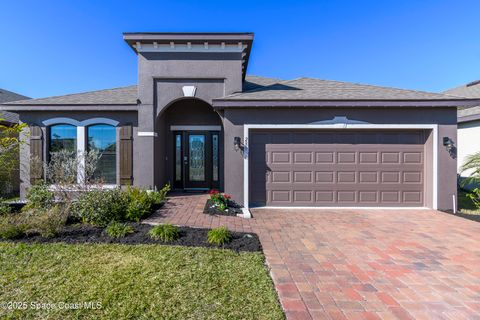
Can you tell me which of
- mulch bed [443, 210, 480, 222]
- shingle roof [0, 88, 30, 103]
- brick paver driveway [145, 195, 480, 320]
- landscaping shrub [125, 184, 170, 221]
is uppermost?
shingle roof [0, 88, 30, 103]

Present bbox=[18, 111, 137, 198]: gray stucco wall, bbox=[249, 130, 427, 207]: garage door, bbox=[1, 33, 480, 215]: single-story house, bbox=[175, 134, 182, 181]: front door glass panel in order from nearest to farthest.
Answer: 1. bbox=[1, 33, 480, 215]: single-story house
2. bbox=[249, 130, 427, 207]: garage door
3. bbox=[18, 111, 137, 198]: gray stucco wall
4. bbox=[175, 134, 182, 181]: front door glass panel

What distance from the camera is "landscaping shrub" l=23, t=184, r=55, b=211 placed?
562 cm

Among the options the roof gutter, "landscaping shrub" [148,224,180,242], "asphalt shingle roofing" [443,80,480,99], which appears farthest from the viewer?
"asphalt shingle roofing" [443,80,480,99]

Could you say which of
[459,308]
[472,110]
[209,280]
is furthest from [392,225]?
[472,110]

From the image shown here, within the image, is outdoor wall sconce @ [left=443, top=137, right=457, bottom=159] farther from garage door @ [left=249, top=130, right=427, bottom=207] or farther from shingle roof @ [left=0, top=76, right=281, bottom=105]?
shingle roof @ [left=0, top=76, right=281, bottom=105]

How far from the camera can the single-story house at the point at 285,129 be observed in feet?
22.0

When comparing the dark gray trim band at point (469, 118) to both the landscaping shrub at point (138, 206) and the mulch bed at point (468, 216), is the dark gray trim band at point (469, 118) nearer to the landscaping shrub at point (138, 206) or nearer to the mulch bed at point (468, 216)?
the mulch bed at point (468, 216)

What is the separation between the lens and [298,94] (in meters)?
7.14

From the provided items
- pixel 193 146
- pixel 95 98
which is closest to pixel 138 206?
pixel 193 146

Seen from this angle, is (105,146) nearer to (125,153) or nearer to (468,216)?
(125,153)

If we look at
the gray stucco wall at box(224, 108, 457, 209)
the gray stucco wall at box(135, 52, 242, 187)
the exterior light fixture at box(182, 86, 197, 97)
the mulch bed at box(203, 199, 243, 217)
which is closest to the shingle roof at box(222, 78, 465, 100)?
the gray stucco wall at box(224, 108, 457, 209)

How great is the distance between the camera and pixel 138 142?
7941 mm

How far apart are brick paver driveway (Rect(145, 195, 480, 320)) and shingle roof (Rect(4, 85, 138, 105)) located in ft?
14.8

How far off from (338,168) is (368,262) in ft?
12.7
